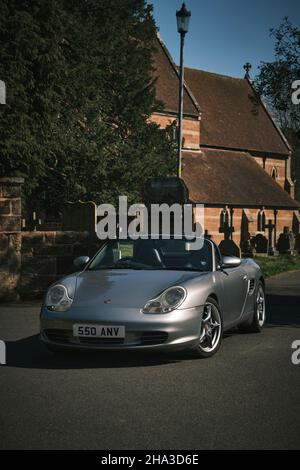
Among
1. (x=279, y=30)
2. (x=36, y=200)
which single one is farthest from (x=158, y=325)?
(x=36, y=200)

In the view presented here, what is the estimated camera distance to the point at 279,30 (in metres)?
19.3

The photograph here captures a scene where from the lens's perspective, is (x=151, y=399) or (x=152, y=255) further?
(x=152, y=255)

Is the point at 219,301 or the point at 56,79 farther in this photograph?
the point at 56,79

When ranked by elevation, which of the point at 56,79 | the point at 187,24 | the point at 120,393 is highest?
the point at 187,24

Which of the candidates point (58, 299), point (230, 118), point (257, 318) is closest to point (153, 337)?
point (58, 299)

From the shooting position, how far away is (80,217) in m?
17.1

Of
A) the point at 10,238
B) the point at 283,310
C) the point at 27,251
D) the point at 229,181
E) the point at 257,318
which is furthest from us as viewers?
the point at 229,181

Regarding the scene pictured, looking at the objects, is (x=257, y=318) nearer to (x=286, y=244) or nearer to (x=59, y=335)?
(x=59, y=335)

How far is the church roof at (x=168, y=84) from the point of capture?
1881 inches

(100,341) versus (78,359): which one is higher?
(100,341)

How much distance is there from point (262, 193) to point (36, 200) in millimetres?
24419

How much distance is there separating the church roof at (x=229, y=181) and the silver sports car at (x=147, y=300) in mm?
35136

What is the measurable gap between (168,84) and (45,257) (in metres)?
35.5
